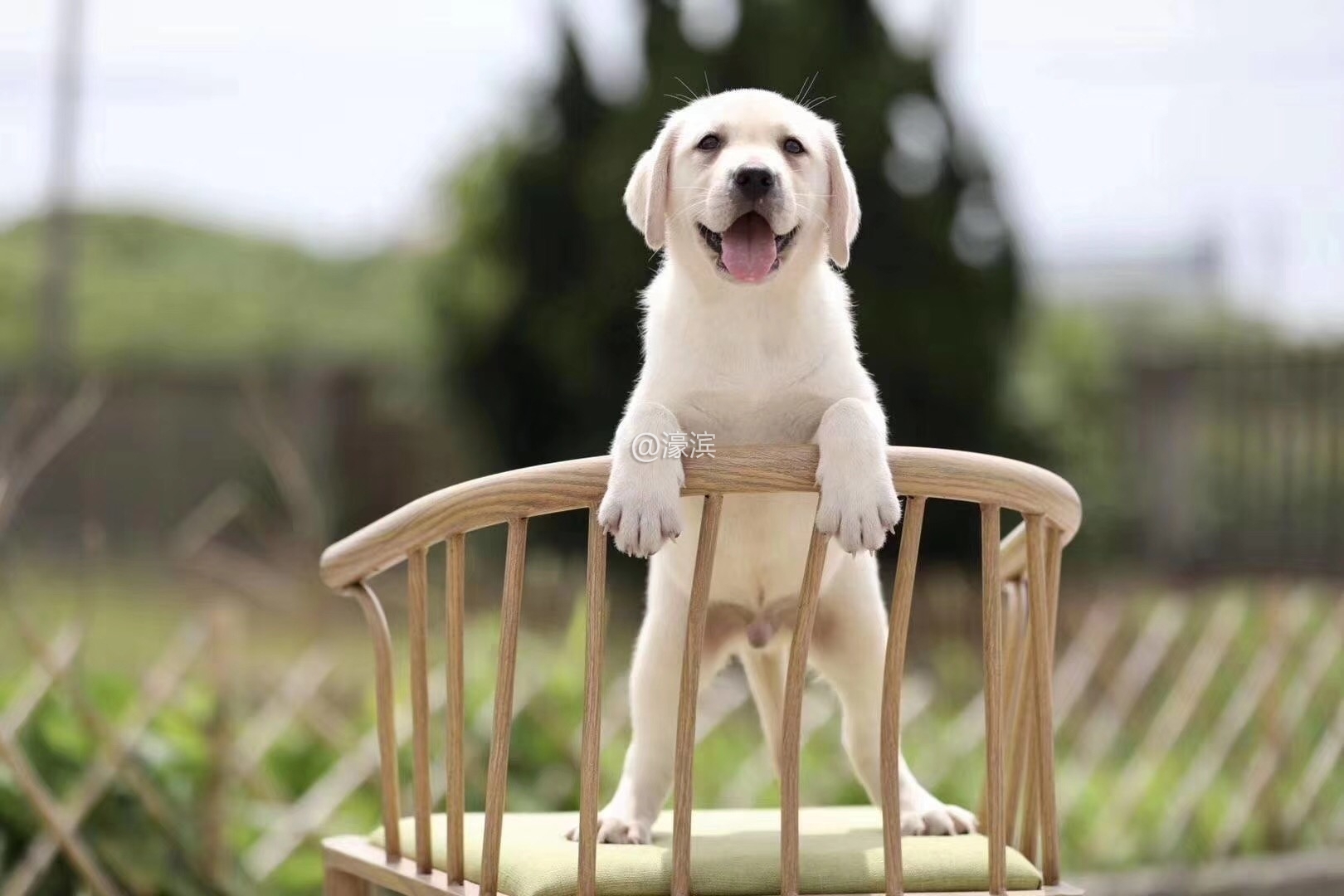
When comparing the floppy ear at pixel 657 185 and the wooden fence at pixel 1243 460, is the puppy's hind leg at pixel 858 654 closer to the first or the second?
the floppy ear at pixel 657 185

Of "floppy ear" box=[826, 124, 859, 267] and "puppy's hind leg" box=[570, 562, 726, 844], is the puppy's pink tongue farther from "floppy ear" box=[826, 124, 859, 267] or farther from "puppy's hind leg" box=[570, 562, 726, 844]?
"puppy's hind leg" box=[570, 562, 726, 844]

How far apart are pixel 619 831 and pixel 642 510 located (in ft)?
1.69

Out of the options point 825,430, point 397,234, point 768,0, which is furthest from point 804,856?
point 397,234

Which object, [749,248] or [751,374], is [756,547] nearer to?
[751,374]

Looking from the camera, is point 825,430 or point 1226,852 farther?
point 1226,852

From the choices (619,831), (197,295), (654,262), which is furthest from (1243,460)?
(197,295)

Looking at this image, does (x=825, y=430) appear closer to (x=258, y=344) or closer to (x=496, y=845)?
(x=496, y=845)

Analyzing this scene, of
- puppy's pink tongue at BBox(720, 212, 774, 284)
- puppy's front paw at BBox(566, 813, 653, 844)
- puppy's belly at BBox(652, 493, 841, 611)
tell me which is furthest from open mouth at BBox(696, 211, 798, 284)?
puppy's front paw at BBox(566, 813, 653, 844)

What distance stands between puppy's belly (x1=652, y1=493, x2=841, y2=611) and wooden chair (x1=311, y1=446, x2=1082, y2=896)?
25 cm

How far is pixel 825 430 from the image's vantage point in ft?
5.13

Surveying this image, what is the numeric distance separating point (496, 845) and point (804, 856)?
0.33 meters

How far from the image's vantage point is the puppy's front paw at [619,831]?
1.77m

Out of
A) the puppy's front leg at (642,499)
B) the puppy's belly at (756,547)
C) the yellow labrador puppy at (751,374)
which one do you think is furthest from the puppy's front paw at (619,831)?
the puppy's front leg at (642,499)

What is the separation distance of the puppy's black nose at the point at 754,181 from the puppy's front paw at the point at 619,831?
2.47 feet
